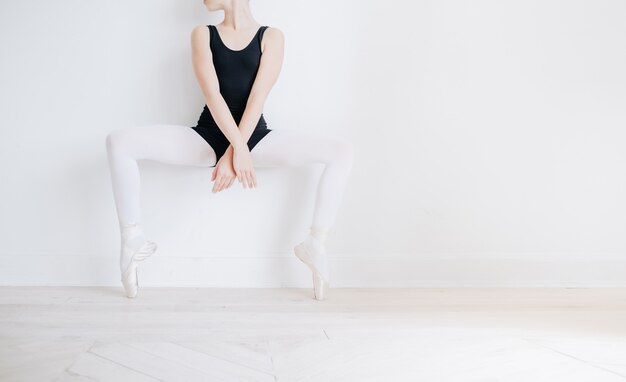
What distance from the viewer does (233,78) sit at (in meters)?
2.02

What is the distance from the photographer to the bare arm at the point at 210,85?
1928 mm

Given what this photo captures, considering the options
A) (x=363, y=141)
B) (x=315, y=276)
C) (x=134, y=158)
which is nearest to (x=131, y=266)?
(x=134, y=158)

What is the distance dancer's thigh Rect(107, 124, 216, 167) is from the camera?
6.31ft

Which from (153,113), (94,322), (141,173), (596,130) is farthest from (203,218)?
(596,130)

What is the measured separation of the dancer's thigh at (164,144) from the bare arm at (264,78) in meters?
0.16

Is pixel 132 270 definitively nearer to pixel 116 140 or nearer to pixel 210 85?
pixel 116 140

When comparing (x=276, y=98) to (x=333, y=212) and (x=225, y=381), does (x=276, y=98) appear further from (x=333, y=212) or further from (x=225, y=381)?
(x=225, y=381)

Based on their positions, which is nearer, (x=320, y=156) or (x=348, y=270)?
(x=320, y=156)

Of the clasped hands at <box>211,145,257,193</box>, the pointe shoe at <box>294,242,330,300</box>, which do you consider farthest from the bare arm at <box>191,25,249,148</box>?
the pointe shoe at <box>294,242,330,300</box>

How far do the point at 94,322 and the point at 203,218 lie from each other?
73 centimetres

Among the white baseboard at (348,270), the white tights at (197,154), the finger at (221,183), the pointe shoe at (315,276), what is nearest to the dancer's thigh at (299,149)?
the white tights at (197,154)

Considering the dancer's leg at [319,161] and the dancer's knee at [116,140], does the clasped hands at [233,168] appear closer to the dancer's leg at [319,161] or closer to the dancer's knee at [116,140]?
the dancer's leg at [319,161]

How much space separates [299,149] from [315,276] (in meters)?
0.44

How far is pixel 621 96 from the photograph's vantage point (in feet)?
7.75
